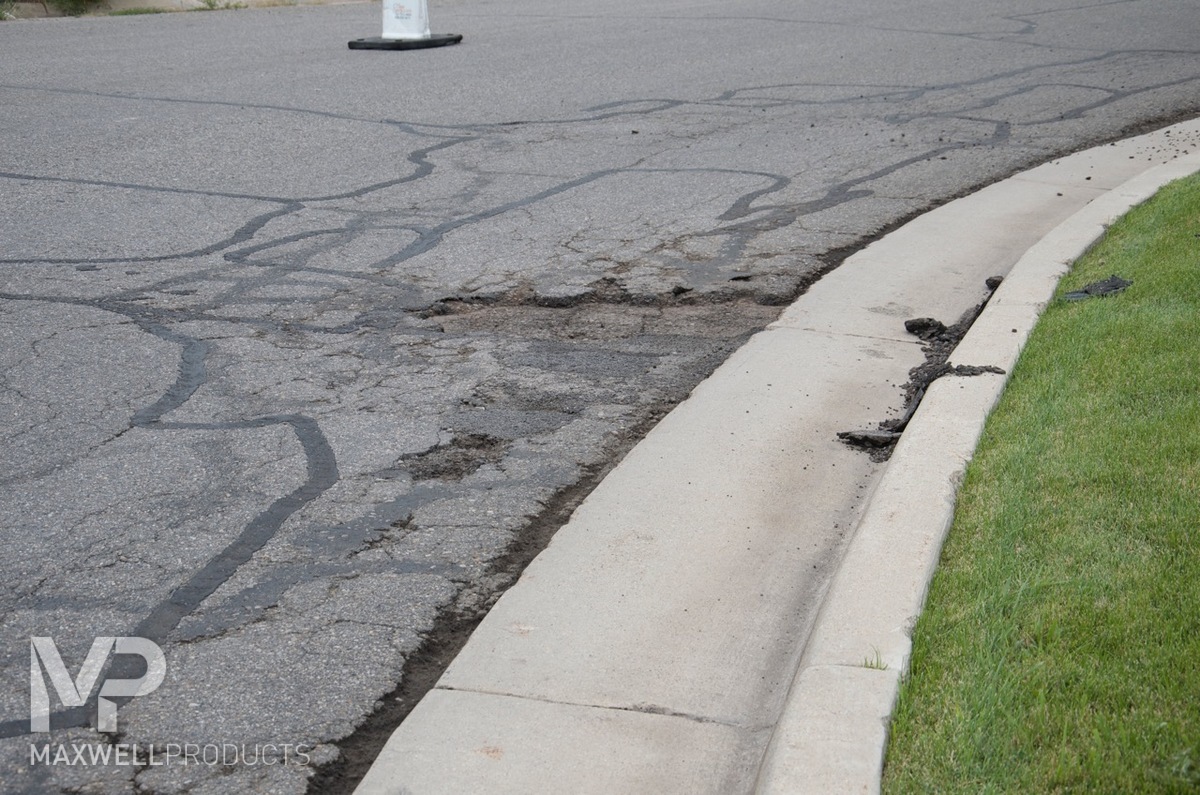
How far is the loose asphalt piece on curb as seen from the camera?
290 centimetres

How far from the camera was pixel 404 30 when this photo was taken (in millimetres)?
15531

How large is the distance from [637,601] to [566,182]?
18.1ft

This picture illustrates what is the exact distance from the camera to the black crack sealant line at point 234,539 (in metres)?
3.26

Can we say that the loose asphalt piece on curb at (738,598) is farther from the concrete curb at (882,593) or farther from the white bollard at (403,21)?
the white bollard at (403,21)

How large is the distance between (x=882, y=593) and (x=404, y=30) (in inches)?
534

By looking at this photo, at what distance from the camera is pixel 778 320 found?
234 inches

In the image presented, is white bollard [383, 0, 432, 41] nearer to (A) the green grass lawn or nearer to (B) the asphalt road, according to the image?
(B) the asphalt road

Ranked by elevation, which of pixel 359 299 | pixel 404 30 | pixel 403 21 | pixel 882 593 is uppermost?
pixel 403 21

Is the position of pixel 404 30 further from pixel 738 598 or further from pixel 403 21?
pixel 738 598

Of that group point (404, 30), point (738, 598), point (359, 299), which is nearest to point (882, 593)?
point (738, 598)

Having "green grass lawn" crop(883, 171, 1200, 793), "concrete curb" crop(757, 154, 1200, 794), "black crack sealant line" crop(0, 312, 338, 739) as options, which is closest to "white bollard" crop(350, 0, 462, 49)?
"black crack sealant line" crop(0, 312, 338, 739)

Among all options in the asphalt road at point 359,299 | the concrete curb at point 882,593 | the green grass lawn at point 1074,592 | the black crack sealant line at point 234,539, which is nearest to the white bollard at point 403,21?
the asphalt road at point 359,299

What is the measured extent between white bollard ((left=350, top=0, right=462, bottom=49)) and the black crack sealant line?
10116mm

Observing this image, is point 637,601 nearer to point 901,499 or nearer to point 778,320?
point 901,499
